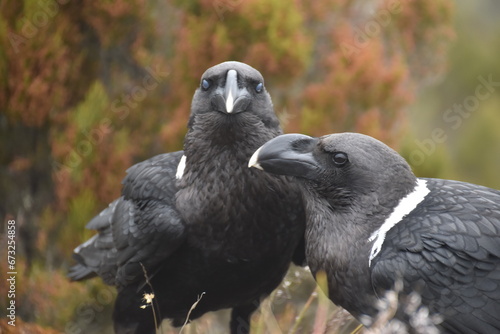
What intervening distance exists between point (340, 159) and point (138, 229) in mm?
1331

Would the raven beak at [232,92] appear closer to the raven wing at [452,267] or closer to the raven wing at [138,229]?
the raven wing at [138,229]

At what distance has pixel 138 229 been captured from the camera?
4039 mm

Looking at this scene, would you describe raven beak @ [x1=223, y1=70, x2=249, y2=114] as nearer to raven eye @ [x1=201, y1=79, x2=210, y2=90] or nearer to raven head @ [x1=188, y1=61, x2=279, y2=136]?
raven head @ [x1=188, y1=61, x2=279, y2=136]

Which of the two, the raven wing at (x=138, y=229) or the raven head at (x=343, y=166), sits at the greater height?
the raven head at (x=343, y=166)

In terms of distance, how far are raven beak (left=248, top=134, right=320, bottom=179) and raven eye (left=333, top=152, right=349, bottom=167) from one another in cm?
9

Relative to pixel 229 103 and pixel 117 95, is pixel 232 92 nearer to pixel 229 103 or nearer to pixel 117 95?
pixel 229 103

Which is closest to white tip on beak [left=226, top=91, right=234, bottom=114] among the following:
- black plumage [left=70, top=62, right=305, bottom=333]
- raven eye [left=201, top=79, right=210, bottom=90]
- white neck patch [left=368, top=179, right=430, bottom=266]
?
black plumage [left=70, top=62, right=305, bottom=333]

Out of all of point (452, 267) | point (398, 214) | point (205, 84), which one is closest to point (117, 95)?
point (205, 84)

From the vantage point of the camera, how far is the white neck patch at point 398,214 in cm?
325

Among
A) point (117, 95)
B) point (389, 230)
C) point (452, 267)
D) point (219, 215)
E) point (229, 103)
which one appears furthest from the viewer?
point (117, 95)

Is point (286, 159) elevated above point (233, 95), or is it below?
below

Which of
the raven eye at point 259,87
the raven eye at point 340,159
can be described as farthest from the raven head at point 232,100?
the raven eye at point 340,159

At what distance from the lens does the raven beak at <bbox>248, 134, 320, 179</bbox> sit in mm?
3373

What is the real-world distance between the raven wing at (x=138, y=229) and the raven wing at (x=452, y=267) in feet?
3.97
